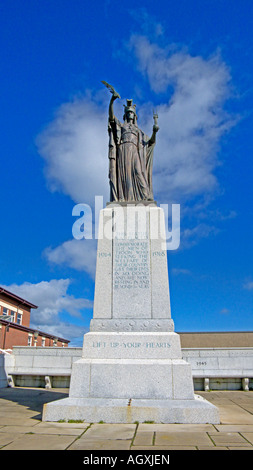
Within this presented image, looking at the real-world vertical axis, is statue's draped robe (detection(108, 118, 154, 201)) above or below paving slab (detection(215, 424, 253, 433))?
above

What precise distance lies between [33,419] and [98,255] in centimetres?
429

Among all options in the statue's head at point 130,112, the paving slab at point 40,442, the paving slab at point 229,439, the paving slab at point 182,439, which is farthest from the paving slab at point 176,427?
the statue's head at point 130,112

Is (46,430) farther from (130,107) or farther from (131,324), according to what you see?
(130,107)

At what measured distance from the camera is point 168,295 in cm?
884

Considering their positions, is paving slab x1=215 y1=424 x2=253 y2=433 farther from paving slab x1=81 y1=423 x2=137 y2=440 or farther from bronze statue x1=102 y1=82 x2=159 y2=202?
bronze statue x1=102 y1=82 x2=159 y2=202

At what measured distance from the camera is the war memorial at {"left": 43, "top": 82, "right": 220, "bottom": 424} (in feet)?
22.6

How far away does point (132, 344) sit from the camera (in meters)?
Result: 8.13

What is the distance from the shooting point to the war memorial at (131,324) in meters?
6.89

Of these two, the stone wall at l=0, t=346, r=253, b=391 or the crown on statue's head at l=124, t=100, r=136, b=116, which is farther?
the stone wall at l=0, t=346, r=253, b=391

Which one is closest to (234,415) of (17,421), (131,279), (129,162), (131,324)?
(131,324)

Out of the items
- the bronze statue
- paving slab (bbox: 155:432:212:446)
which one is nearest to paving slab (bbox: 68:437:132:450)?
paving slab (bbox: 155:432:212:446)

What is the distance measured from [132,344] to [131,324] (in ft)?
1.83
